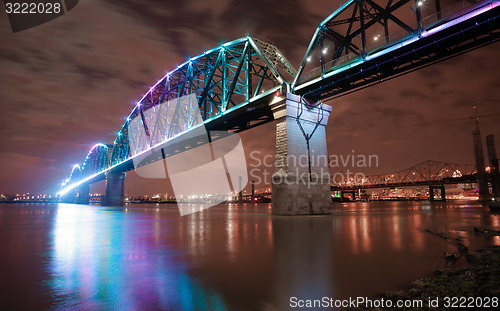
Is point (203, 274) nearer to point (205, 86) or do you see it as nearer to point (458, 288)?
point (458, 288)

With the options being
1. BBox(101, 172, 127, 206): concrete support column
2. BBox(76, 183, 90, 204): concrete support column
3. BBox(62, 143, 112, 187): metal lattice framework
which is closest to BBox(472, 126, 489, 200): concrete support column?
BBox(101, 172, 127, 206): concrete support column

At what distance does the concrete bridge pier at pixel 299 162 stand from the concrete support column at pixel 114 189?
83.8 metres

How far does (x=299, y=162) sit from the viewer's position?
27406mm

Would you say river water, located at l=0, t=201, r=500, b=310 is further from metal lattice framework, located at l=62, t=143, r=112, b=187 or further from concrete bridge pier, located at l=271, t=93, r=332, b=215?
metal lattice framework, located at l=62, t=143, r=112, b=187

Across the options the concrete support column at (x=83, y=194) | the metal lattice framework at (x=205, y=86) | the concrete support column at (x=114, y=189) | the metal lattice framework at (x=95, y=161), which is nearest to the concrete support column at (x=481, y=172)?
the metal lattice framework at (x=205, y=86)

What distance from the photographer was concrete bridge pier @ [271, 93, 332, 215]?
26562 millimetres

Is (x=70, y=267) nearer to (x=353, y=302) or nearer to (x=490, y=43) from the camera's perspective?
(x=353, y=302)

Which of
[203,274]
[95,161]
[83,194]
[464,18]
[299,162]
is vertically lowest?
[203,274]

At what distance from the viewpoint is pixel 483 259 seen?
22.6 ft

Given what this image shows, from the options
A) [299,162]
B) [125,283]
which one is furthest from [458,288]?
[299,162]

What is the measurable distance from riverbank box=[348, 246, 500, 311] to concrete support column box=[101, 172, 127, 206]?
340ft

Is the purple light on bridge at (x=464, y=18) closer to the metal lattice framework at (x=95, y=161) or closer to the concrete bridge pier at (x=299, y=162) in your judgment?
the concrete bridge pier at (x=299, y=162)

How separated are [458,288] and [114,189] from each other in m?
106

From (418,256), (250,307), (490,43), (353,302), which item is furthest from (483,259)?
(490,43)
